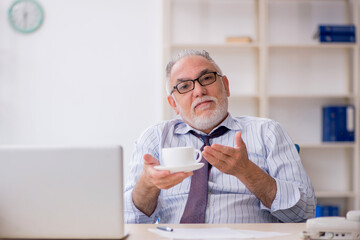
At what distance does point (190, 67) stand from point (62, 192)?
43.0 inches

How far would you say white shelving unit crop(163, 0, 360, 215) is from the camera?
3.79m

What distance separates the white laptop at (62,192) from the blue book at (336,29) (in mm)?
3052

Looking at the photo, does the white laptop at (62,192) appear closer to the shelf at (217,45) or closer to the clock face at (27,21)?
the shelf at (217,45)

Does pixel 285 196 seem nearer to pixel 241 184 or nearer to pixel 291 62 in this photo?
pixel 241 184

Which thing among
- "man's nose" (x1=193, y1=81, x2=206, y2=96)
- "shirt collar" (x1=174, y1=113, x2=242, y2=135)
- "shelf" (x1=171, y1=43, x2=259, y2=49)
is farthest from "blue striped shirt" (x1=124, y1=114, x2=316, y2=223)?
"shelf" (x1=171, y1=43, x2=259, y2=49)

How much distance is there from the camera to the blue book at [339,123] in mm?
3569

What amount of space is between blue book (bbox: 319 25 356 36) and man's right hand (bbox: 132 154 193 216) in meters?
2.61

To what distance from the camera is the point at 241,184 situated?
67.5 inches

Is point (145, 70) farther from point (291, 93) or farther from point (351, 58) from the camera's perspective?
point (351, 58)

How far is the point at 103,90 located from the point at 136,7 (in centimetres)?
80

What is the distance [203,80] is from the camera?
1.95 m

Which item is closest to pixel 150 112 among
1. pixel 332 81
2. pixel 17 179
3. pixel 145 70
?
pixel 145 70

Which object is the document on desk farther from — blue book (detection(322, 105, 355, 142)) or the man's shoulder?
blue book (detection(322, 105, 355, 142))

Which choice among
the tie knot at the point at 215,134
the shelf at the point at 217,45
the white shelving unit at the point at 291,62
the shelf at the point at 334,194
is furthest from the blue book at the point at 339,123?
the tie knot at the point at 215,134
